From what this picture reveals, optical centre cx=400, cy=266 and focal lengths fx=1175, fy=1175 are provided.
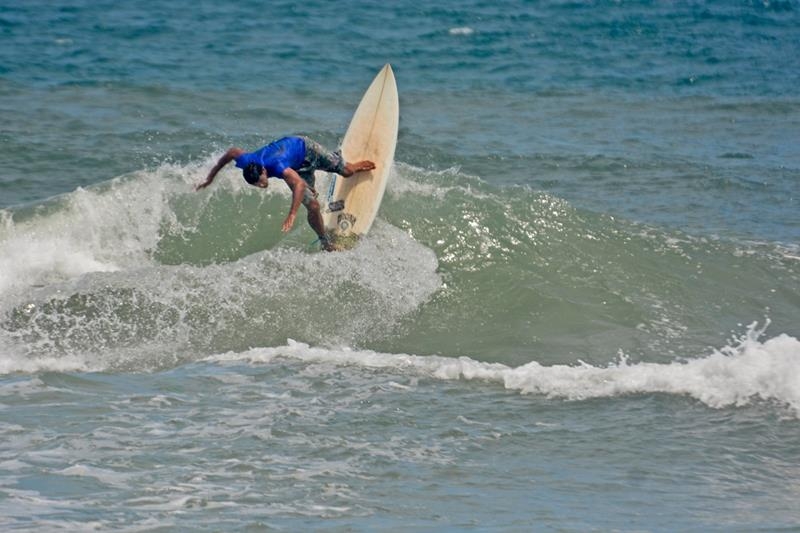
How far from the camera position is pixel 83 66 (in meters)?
19.4

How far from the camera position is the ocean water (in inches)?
232

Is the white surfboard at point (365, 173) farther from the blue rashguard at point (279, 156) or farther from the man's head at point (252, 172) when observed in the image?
the man's head at point (252, 172)

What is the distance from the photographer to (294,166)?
385 inches

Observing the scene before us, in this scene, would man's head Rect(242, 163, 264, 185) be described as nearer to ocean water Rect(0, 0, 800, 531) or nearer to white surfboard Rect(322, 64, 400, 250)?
ocean water Rect(0, 0, 800, 531)

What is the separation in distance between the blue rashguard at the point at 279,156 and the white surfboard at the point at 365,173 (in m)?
0.81

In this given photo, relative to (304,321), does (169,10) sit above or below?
above

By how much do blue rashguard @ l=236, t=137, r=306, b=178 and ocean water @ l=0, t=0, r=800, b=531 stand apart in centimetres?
93

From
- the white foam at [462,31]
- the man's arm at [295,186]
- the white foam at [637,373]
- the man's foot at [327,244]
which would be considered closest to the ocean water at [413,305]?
the white foam at [637,373]

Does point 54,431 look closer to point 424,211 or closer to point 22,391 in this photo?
point 22,391

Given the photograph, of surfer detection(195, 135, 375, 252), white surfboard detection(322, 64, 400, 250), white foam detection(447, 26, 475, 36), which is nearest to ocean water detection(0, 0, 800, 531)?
white surfboard detection(322, 64, 400, 250)

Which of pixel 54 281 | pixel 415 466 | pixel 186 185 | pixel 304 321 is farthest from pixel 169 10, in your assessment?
pixel 415 466

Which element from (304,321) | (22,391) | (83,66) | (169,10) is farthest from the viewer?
(169,10)

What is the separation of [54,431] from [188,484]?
3.88ft

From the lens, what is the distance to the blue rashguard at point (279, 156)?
9406 mm
